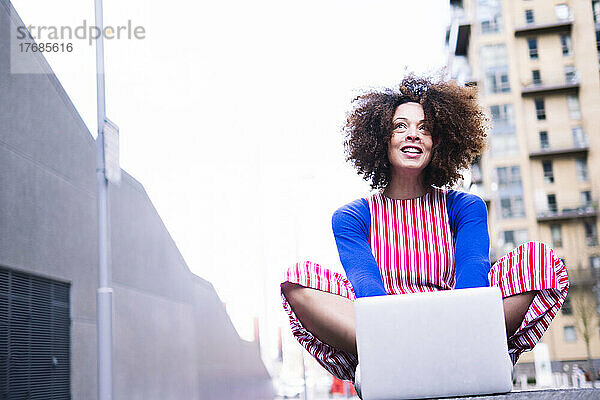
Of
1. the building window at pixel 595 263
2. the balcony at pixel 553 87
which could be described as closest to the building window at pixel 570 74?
the balcony at pixel 553 87

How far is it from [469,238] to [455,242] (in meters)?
0.06

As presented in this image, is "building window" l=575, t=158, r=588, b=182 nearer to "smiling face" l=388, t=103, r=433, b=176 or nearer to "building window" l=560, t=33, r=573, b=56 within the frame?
"building window" l=560, t=33, r=573, b=56

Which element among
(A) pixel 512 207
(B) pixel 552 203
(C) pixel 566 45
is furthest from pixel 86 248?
(C) pixel 566 45

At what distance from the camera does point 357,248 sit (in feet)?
6.89

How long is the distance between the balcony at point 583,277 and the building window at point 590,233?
164cm

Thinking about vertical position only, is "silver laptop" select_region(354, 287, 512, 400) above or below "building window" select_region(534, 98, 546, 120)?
below

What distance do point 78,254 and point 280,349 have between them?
1408 cm

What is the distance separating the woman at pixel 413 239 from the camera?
75.0 inches

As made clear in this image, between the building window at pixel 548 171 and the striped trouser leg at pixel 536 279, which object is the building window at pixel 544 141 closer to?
the building window at pixel 548 171

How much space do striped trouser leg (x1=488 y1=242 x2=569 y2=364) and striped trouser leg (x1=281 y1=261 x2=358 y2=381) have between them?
357 mm

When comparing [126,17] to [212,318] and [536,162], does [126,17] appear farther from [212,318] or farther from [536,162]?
[536,162]

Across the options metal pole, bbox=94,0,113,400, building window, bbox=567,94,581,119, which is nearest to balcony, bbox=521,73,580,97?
building window, bbox=567,94,581,119

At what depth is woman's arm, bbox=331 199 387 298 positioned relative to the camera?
200 centimetres

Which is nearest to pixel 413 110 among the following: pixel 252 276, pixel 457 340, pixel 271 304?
pixel 457 340
